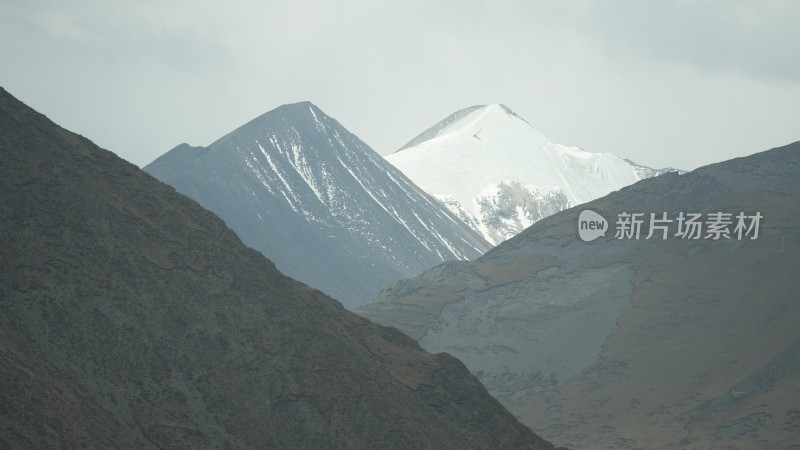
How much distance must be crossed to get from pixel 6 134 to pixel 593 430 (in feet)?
275

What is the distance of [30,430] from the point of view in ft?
148

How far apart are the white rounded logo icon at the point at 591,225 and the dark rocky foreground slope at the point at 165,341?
107 meters

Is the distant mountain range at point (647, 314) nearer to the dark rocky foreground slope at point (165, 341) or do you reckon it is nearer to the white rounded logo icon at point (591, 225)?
the white rounded logo icon at point (591, 225)

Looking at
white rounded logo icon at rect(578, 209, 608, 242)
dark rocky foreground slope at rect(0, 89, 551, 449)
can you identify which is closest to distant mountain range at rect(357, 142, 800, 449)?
white rounded logo icon at rect(578, 209, 608, 242)

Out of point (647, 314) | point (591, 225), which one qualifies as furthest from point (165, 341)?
point (591, 225)

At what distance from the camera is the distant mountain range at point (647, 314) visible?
125125 millimetres

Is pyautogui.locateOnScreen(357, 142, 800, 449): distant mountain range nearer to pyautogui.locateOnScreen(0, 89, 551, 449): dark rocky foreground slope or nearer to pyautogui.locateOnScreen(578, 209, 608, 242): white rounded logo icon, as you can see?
pyautogui.locateOnScreen(578, 209, 608, 242): white rounded logo icon

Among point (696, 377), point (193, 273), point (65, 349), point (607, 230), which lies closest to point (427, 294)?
point (607, 230)

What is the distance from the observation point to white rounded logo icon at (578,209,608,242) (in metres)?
181

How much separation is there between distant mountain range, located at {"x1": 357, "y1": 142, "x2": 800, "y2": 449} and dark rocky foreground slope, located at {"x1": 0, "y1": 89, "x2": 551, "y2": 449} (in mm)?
56172

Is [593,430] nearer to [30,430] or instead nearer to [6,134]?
[6,134]

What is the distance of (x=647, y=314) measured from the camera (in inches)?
6107

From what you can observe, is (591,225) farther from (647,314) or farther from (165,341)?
(165,341)

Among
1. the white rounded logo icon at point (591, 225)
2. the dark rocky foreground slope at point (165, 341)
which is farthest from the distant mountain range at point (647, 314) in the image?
the dark rocky foreground slope at point (165, 341)
